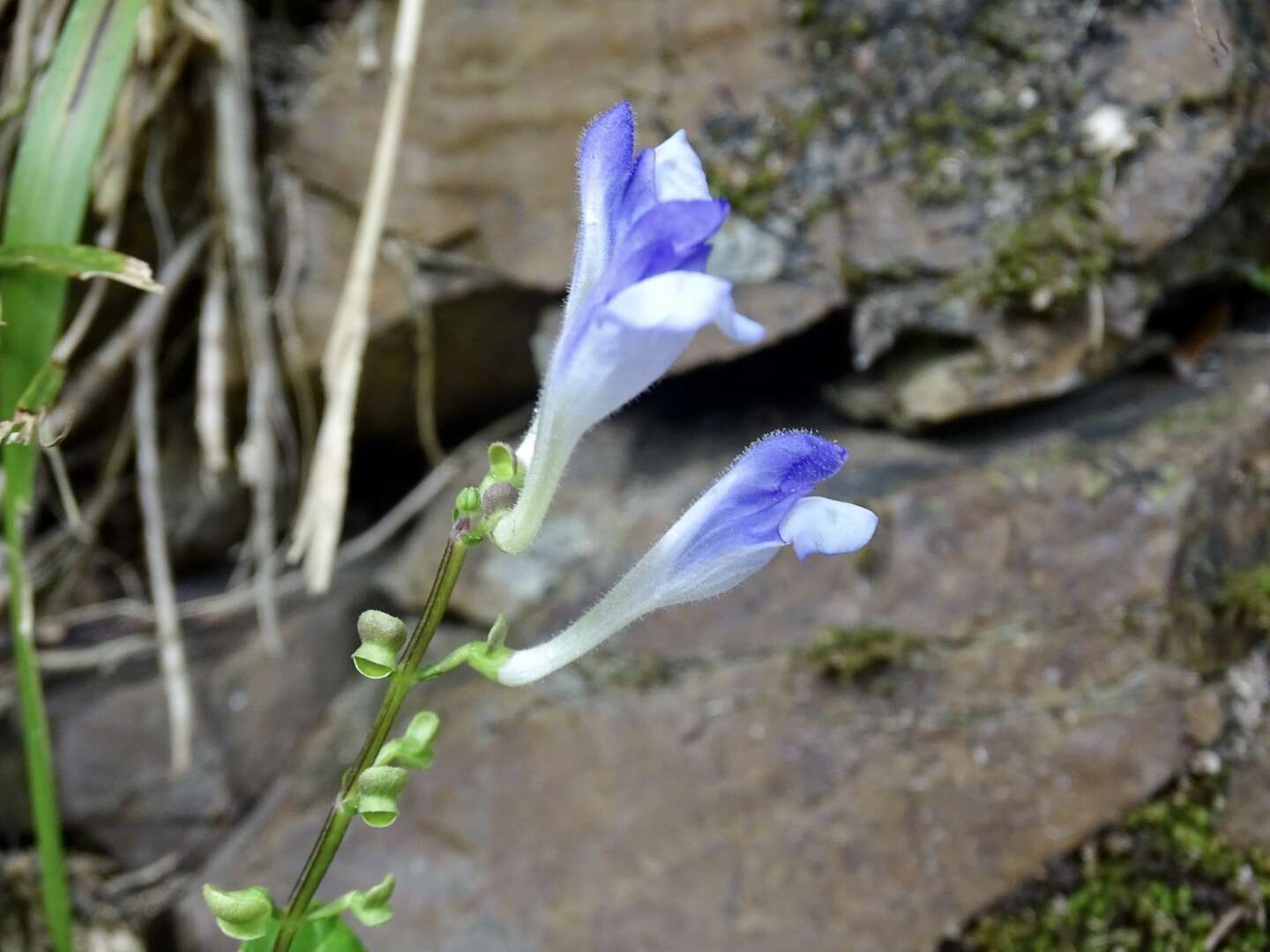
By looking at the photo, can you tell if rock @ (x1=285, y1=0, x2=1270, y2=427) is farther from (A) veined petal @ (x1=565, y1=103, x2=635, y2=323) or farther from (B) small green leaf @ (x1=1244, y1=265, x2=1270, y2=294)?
(A) veined petal @ (x1=565, y1=103, x2=635, y2=323)

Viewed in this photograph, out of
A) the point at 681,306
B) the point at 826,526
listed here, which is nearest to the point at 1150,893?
the point at 826,526

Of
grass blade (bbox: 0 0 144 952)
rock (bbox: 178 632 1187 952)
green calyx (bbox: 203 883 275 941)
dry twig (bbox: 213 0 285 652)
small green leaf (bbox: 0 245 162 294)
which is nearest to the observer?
green calyx (bbox: 203 883 275 941)

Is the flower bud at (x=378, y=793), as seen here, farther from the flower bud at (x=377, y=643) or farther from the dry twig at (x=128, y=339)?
the dry twig at (x=128, y=339)

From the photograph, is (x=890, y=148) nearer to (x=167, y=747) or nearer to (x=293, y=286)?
(x=293, y=286)

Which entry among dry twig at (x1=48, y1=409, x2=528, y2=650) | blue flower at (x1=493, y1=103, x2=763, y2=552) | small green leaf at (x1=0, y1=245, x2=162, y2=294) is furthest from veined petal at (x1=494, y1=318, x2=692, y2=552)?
dry twig at (x1=48, y1=409, x2=528, y2=650)

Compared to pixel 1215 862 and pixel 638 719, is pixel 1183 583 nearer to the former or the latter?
pixel 1215 862

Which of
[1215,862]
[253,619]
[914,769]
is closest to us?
[1215,862]

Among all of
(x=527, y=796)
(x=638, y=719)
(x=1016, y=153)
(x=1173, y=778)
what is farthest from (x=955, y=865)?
(x=1016, y=153)

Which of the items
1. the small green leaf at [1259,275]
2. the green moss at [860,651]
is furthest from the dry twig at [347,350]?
the small green leaf at [1259,275]
